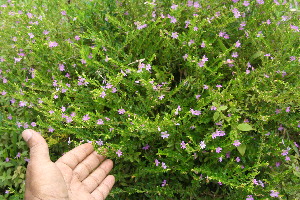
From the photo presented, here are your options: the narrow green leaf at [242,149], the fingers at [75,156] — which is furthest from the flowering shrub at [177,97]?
the fingers at [75,156]

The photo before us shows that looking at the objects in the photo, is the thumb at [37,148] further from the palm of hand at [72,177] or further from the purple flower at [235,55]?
the purple flower at [235,55]

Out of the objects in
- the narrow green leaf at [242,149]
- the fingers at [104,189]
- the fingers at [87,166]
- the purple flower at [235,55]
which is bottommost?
the fingers at [104,189]

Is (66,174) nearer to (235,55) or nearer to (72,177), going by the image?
(72,177)

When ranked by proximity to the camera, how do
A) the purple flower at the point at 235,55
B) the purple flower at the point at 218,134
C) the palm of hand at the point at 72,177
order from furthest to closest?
the purple flower at the point at 235,55
the purple flower at the point at 218,134
the palm of hand at the point at 72,177

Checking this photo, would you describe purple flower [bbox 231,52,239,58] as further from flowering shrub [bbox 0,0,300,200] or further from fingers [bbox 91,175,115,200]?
fingers [bbox 91,175,115,200]

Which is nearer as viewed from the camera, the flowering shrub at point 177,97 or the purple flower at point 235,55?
the flowering shrub at point 177,97

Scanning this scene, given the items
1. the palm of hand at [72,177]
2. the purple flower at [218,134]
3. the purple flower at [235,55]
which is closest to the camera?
the palm of hand at [72,177]

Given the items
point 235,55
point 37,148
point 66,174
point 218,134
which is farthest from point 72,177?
point 235,55
